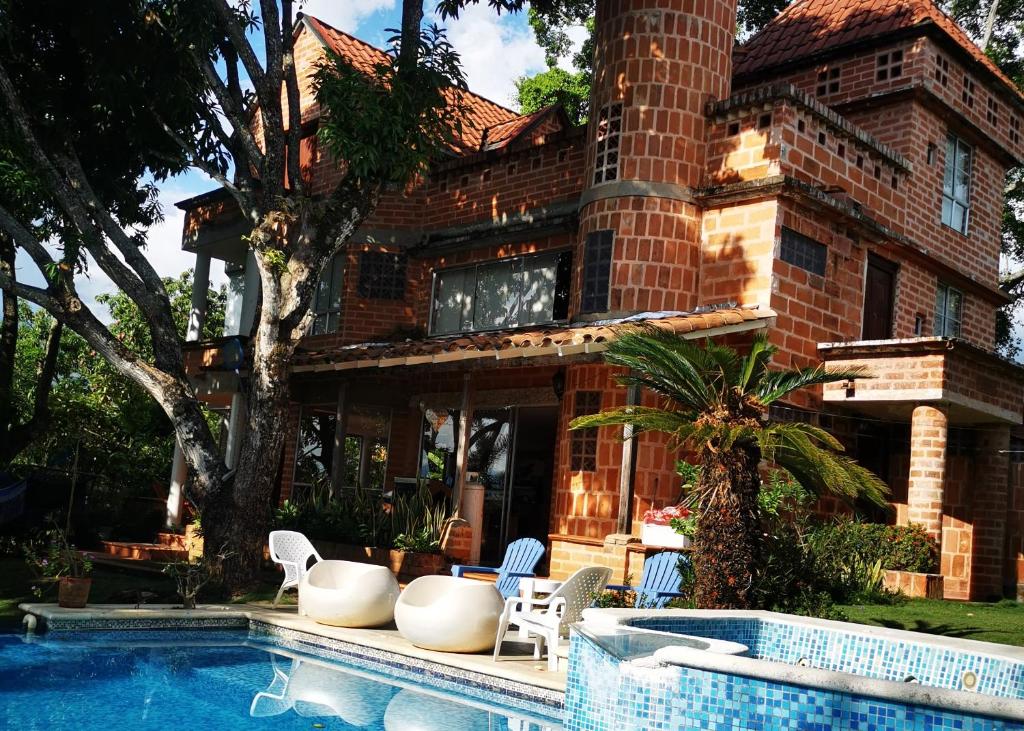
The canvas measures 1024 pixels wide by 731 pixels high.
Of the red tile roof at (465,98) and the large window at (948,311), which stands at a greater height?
the red tile roof at (465,98)

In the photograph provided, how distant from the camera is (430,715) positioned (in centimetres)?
796

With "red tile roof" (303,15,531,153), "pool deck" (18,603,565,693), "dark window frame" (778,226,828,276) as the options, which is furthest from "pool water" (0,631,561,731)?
"red tile roof" (303,15,531,153)

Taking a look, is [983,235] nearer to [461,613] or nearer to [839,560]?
[839,560]

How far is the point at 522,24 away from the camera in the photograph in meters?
27.8

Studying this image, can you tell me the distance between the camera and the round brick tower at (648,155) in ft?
46.3

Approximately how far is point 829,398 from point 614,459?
303cm

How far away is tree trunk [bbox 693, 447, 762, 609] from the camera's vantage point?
27.9 feet

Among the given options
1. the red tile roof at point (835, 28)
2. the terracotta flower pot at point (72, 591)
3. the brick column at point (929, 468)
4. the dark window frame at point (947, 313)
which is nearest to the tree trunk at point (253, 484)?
the terracotta flower pot at point (72, 591)

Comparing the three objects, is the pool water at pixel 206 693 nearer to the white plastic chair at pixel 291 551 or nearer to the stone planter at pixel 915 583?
the white plastic chair at pixel 291 551

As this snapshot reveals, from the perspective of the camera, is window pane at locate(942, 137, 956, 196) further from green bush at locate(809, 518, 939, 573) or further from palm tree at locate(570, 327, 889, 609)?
palm tree at locate(570, 327, 889, 609)

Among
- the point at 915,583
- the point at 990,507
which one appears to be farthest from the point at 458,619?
the point at 990,507

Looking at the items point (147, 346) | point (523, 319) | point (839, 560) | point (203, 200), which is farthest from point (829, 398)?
point (147, 346)

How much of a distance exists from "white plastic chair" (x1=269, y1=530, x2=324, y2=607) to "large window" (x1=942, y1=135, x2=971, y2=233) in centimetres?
1172

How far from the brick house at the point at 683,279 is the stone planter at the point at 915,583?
2.32 feet
